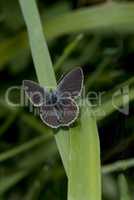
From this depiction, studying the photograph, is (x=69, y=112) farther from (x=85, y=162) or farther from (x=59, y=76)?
(x=59, y=76)

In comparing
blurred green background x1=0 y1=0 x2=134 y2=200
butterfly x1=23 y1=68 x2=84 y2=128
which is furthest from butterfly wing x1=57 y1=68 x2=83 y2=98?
blurred green background x1=0 y1=0 x2=134 y2=200

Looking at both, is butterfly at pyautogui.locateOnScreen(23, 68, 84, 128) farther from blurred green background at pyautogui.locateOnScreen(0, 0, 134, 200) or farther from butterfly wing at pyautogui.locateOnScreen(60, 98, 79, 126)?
blurred green background at pyautogui.locateOnScreen(0, 0, 134, 200)

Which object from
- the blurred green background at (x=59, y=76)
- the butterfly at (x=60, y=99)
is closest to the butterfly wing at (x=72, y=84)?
the butterfly at (x=60, y=99)

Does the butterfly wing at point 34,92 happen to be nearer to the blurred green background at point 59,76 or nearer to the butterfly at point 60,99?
the butterfly at point 60,99

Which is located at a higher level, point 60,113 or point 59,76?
point 60,113

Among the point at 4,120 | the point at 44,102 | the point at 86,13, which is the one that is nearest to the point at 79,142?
the point at 44,102

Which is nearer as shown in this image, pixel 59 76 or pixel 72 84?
pixel 72 84

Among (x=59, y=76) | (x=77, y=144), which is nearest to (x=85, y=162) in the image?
(x=77, y=144)
